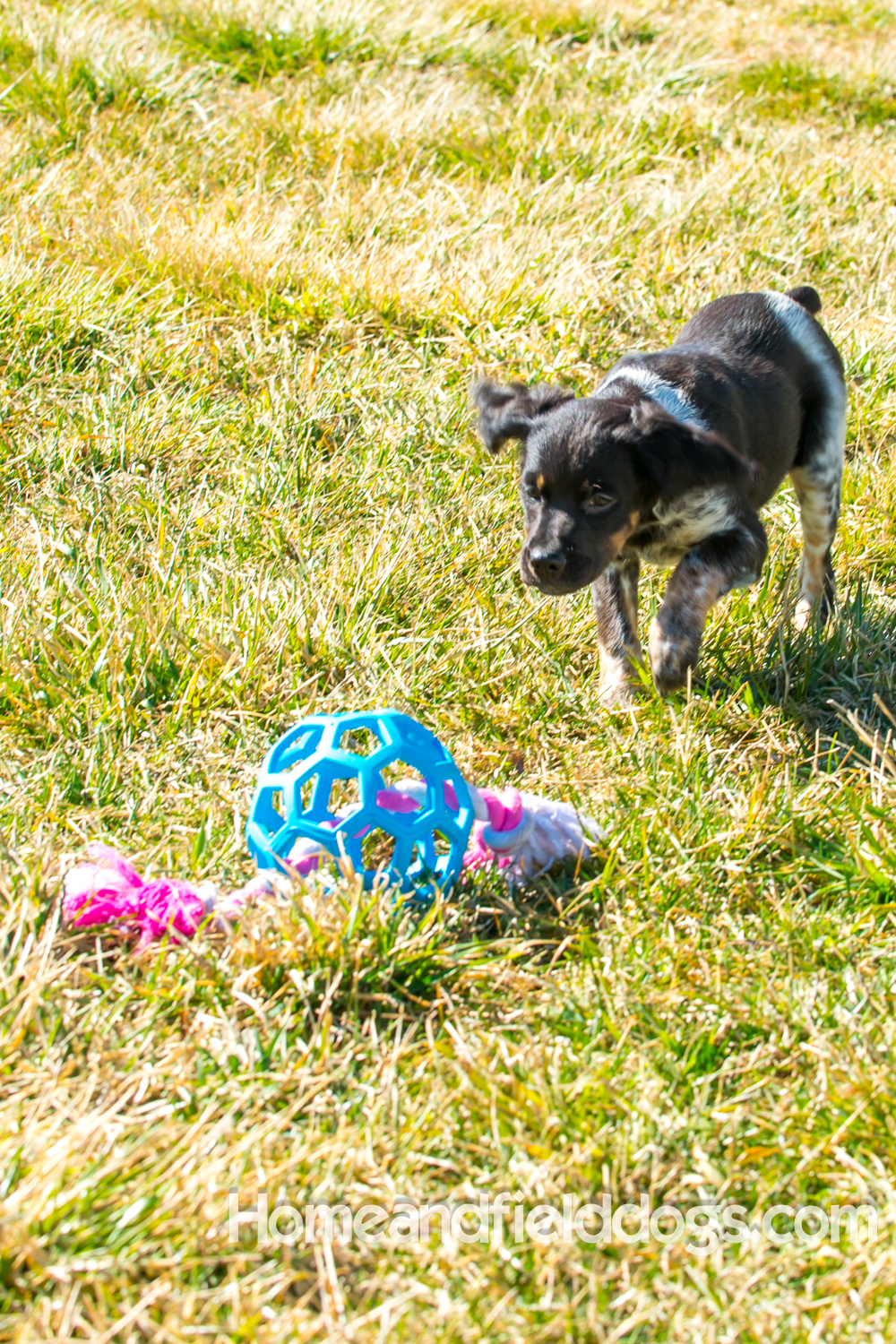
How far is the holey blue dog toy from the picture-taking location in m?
2.54

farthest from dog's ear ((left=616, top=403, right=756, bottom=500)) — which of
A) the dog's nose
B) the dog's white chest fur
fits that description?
the dog's nose

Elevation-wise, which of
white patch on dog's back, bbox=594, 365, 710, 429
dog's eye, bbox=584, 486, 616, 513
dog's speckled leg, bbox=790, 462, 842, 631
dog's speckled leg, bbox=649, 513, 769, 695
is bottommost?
dog's speckled leg, bbox=790, 462, 842, 631

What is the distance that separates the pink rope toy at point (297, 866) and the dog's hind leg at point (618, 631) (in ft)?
2.09

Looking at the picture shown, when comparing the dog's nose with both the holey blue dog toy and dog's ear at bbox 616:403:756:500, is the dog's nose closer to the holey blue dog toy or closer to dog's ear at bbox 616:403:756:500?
dog's ear at bbox 616:403:756:500

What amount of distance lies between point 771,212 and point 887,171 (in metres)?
1.13

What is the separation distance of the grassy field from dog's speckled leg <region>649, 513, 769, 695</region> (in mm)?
142

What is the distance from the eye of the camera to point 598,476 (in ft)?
10.9

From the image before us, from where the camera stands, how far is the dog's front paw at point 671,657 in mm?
3416

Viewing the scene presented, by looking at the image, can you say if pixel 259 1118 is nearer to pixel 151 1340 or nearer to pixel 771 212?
pixel 151 1340

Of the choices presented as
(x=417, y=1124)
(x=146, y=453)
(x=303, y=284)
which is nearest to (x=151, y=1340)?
(x=417, y=1124)

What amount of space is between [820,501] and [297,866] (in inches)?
98.1

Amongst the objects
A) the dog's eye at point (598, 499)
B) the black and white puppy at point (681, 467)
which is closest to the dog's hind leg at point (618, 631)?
the black and white puppy at point (681, 467)

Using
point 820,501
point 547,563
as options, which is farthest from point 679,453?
point 820,501

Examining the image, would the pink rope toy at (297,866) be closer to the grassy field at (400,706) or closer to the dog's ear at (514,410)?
the grassy field at (400,706)
